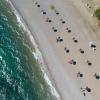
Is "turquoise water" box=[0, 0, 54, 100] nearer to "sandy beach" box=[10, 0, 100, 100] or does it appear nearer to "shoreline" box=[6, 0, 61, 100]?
"shoreline" box=[6, 0, 61, 100]

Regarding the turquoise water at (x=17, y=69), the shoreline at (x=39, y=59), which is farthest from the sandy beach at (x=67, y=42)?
the turquoise water at (x=17, y=69)

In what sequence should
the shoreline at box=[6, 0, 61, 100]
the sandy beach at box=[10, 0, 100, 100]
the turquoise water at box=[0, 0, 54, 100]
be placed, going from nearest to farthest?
the turquoise water at box=[0, 0, 54, 100] → the shoreline at box=[6, 0, 61, 100] → the sandy beach at box=[10, 0, 100, 100]

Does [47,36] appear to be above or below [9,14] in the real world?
below

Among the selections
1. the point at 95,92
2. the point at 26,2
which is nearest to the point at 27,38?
the point at 26,2

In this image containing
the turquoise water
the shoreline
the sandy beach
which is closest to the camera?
the turquoise water

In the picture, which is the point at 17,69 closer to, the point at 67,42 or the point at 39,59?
the point at 39,59

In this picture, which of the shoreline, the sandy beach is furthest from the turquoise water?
the sandy beach

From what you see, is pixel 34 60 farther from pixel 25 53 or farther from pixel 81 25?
pixel 81 25
